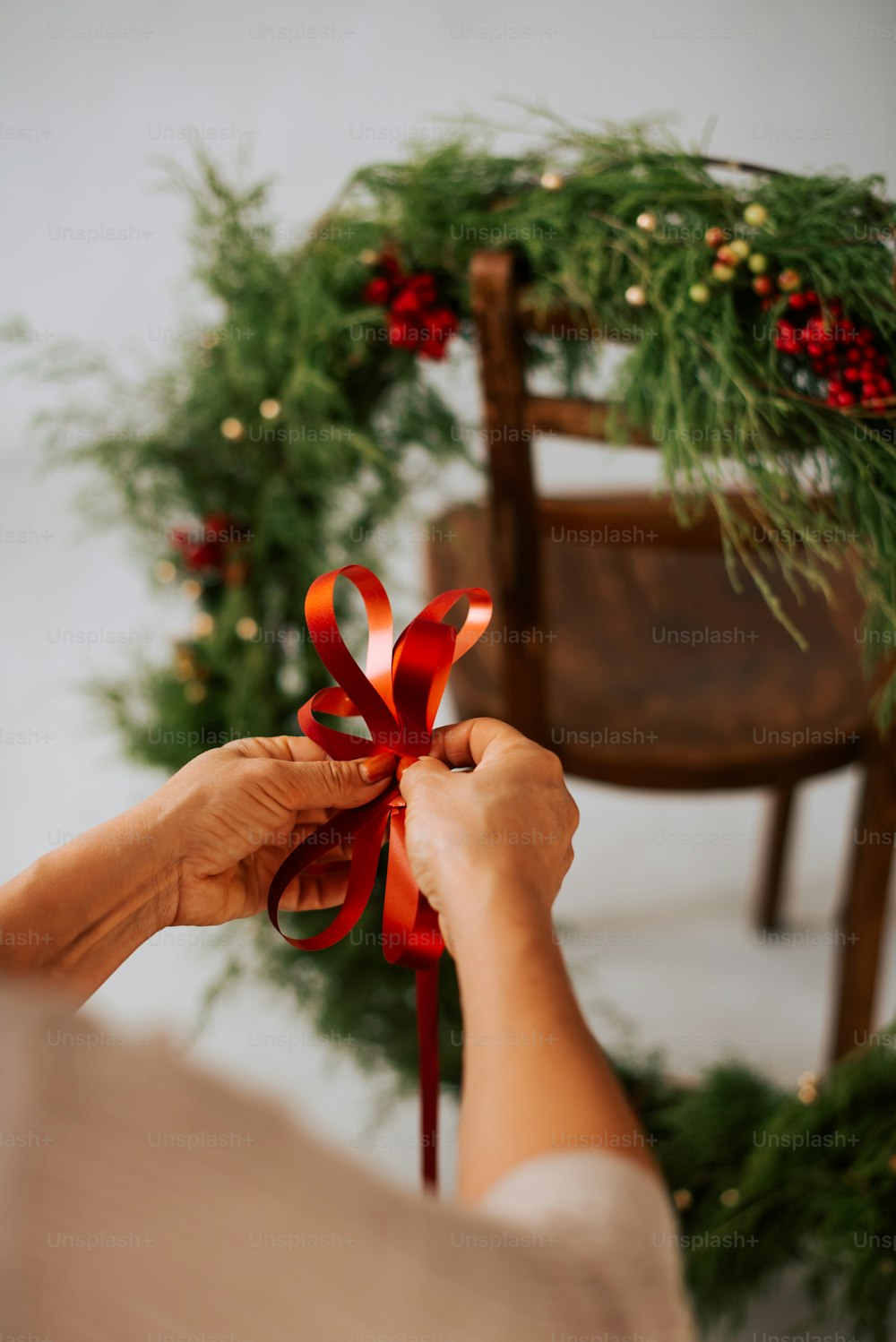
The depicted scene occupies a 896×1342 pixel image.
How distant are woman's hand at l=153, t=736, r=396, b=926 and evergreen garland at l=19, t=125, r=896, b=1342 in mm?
301

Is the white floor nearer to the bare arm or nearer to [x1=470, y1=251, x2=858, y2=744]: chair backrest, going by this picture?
[x1=470, y1=251, x2=858, y2=744]: chair backrest

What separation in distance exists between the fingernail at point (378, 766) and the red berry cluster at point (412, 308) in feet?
1.44

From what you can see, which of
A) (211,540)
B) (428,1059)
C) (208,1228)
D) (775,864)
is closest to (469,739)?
(428,1059)

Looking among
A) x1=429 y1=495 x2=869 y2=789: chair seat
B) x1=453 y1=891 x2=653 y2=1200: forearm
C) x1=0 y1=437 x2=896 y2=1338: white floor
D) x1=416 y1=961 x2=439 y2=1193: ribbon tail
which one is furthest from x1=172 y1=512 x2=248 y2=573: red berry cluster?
x1=453 y1=891 x2=653 y2=1200: forearm

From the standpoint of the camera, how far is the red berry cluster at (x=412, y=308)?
2.84 ft

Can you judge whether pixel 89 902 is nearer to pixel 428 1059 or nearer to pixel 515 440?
pixel 428 1059

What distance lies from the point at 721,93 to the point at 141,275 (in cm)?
143

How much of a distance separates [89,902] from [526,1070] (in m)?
0.25

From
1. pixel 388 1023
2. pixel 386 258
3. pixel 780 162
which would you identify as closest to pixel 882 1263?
pixel 388 1023

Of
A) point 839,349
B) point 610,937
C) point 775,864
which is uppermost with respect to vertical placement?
point 839,349

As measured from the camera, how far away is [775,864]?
4.86ft

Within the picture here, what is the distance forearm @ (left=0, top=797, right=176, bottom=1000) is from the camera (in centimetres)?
50

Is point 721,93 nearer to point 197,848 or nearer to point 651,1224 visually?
point 197,848

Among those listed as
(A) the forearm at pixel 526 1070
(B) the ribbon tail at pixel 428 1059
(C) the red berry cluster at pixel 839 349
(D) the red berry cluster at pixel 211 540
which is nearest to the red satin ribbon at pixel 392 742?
(B) the ribbon tail at pixel 428 1059
